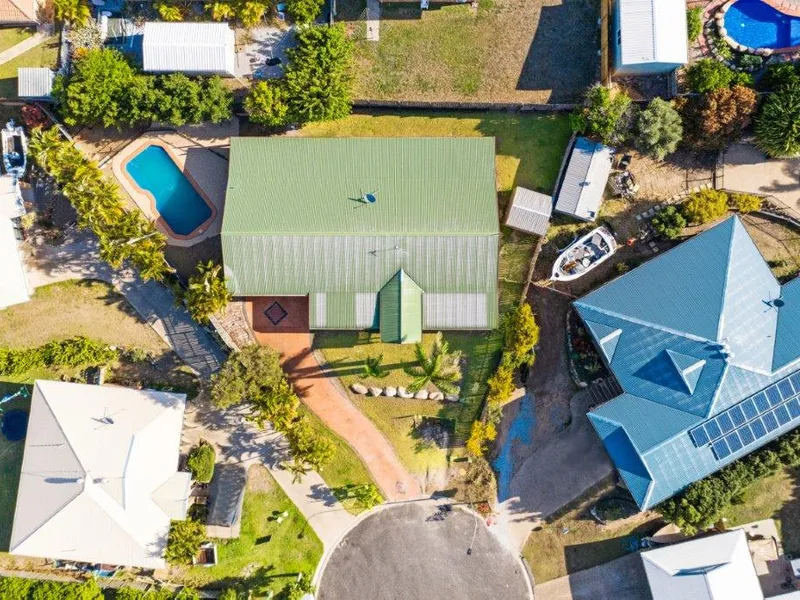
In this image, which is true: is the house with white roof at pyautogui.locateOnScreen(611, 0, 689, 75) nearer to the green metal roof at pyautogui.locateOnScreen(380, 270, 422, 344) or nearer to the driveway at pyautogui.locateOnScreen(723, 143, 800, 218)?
the driveway at pyautogui.locateOnScreen(723, 143, 800, 218)

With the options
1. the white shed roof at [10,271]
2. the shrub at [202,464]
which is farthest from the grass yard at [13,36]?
the shrub at [202,464]

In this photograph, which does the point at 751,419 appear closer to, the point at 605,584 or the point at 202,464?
the point at 605,584

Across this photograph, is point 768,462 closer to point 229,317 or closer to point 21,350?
point 229,317

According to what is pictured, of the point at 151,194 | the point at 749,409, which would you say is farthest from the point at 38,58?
the point at 749,409

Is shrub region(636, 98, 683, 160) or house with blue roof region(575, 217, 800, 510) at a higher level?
shrub region(636, 98, 683, 160)

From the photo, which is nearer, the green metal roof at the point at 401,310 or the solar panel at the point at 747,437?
the solar panel at the point at 747,437

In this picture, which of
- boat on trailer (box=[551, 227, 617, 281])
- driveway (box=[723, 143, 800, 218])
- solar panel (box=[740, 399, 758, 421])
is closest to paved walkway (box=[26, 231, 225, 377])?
boat on trailer (box=[551, 227, 617, 281])

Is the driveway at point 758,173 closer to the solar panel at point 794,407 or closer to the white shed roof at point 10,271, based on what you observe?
the solar panel at point 794,407
